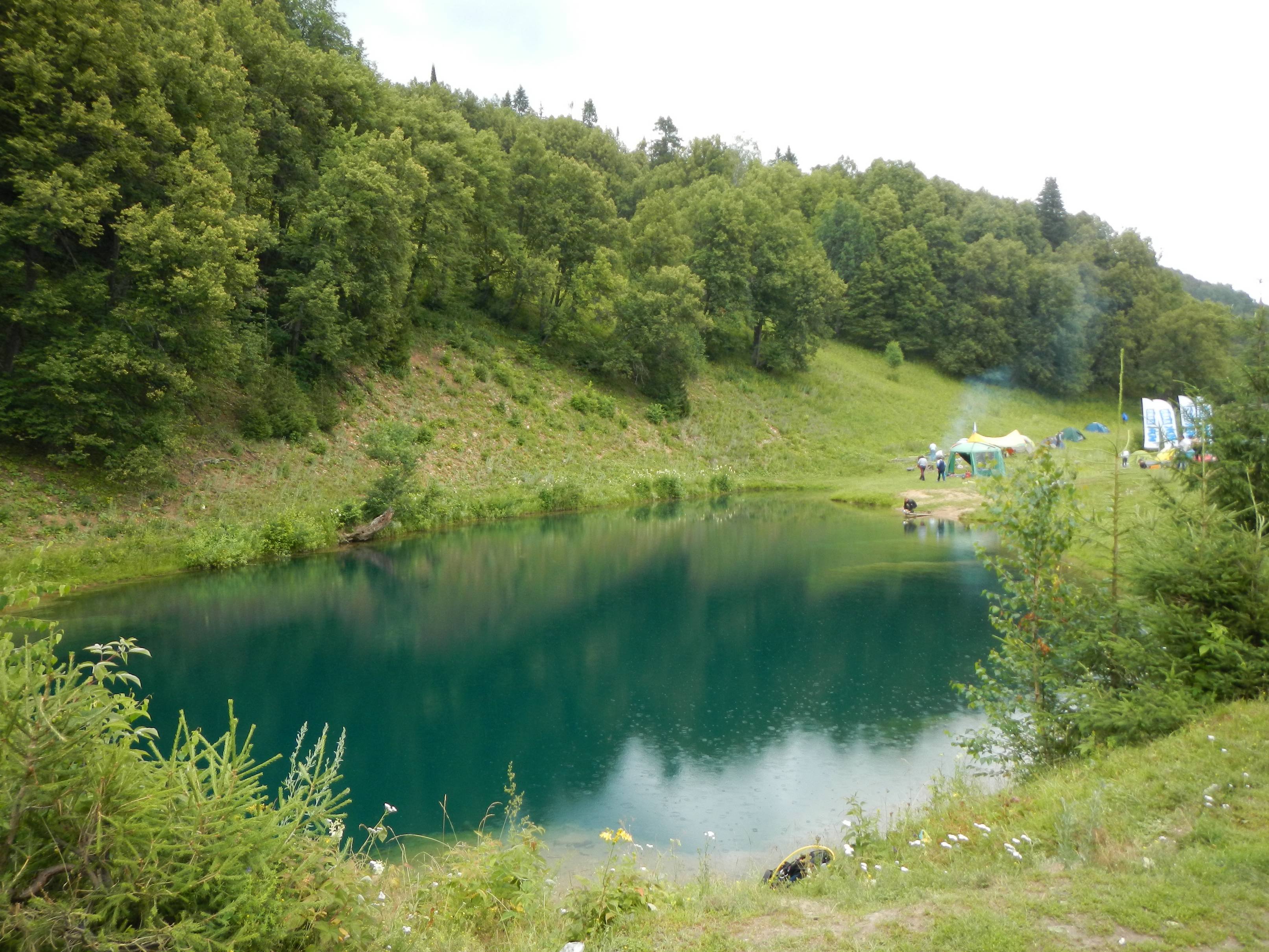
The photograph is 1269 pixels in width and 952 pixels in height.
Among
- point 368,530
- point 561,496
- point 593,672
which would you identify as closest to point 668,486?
point 561,496

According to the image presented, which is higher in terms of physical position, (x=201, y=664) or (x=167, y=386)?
(x=167, y=386)

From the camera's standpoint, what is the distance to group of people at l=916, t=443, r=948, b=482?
43594mm

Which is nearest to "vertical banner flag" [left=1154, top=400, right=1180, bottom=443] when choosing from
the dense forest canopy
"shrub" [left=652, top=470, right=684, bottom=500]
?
the dense forest canopy

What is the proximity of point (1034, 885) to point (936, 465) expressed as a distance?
45095mm

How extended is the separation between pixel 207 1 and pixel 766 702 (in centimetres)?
3682

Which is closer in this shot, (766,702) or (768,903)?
(768,903)

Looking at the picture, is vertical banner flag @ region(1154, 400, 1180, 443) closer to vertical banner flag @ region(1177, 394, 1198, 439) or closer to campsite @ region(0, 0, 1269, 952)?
campsite @ region(0, 0, 1269, 952)

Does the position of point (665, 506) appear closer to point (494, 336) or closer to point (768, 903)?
point (494, 336)

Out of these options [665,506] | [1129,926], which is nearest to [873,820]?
[1129,926]

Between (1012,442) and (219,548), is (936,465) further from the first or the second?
(219,548)

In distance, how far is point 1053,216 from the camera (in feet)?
303

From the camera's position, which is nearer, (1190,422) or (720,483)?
(1190,422)

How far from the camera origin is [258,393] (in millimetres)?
31703

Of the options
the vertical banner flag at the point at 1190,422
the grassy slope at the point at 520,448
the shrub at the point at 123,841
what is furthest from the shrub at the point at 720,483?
the shrub at the point at 123,841
